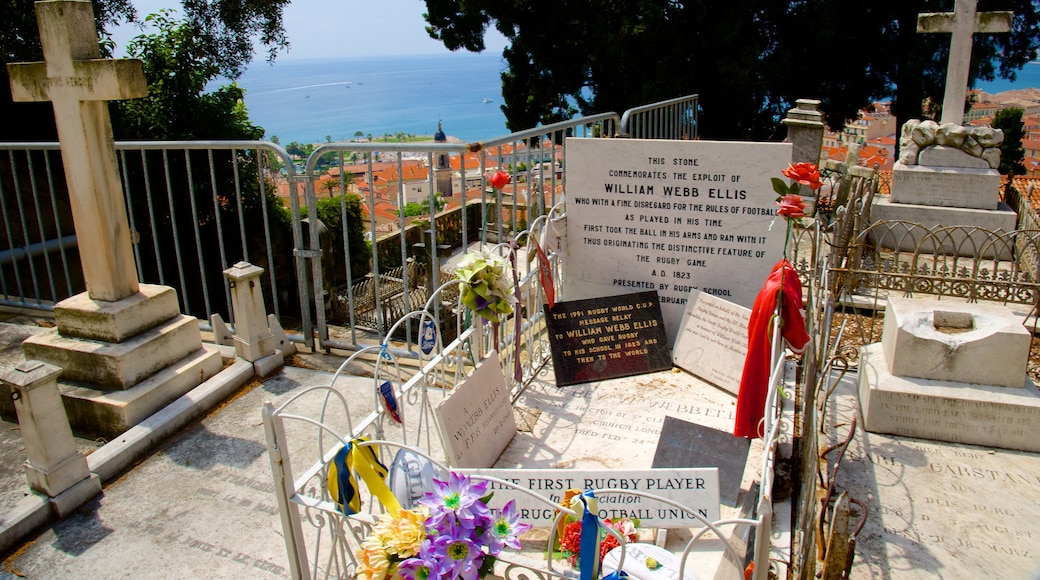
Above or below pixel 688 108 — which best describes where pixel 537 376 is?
below

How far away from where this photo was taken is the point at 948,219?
964 centimetres

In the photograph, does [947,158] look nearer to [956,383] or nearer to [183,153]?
[956,383]

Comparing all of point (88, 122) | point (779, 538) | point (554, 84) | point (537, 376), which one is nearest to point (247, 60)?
point (554, 84)

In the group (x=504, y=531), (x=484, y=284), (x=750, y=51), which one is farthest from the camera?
(x=750, y=51)

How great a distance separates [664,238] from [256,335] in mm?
3134

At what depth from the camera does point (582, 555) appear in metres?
2.08

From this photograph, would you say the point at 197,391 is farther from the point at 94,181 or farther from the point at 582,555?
the point at 582,555

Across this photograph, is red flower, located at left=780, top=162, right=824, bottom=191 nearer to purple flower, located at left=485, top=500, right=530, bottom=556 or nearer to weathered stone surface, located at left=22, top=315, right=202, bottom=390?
purple flower, located at left=485, top=500, right=530, bottom=556

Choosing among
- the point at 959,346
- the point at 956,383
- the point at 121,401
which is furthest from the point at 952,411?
the point at 121,401

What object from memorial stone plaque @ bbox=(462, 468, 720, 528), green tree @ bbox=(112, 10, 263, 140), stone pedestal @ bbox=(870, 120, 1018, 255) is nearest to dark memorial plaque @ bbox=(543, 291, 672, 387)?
memorial stone plaque @ bbox=(462, 468, 720, 528)

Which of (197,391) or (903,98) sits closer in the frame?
(197,391)

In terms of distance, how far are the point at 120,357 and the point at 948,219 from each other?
9.81 metres

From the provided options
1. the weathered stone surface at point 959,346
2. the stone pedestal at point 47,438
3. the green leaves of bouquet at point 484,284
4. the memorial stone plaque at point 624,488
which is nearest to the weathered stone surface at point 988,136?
the weathered stone surface at point 959,346

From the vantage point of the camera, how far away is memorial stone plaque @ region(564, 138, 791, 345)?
5.29 metres
